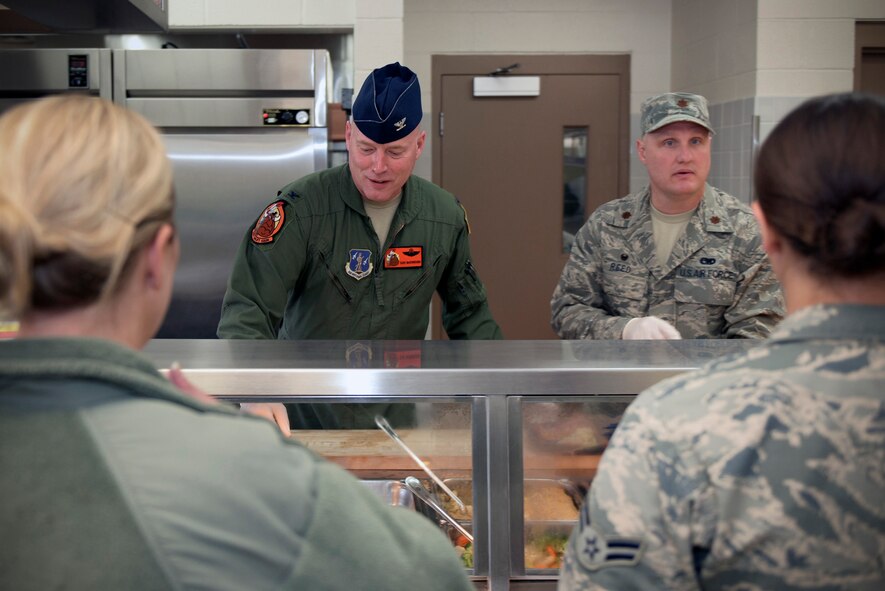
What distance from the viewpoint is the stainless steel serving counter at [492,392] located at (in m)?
1.43

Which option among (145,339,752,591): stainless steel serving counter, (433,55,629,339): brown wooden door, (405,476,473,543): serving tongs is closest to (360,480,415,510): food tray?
(405,476,473,543): serving tongs

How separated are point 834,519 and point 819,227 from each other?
0.90 feet

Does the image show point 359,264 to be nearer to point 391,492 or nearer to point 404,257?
point 404,257

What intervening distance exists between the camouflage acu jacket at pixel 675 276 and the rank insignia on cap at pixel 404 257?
1.38 ft

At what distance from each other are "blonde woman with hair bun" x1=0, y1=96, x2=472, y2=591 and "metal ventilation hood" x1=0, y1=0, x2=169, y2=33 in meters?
1.33

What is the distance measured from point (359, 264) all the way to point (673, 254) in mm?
839

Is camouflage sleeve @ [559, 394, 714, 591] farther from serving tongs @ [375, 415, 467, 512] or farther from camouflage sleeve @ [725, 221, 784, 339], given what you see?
camouflage sleeve @ [725, 221, 784, 339]

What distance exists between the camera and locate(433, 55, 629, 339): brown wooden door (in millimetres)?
5227

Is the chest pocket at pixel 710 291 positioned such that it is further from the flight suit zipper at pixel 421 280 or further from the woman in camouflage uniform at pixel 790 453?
the woman in camouflage uniform at pixel 790 453

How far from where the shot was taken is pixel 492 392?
1438 mm

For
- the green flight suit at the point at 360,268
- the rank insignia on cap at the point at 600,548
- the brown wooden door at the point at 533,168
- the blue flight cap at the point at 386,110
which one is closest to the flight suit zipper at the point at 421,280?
the green flight suit at the point at 360,268

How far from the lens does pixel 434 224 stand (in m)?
2.57

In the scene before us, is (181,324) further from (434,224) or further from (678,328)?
(678,328)

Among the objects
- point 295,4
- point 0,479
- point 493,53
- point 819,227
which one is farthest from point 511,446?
point 493,53
